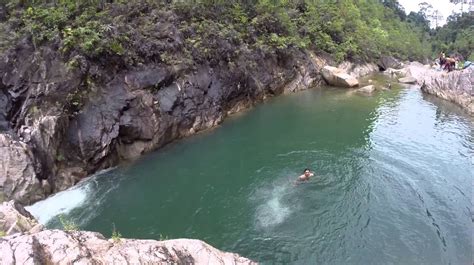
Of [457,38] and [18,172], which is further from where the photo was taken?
[457,38]

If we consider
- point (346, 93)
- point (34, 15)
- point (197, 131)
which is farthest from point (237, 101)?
point (34, 15)

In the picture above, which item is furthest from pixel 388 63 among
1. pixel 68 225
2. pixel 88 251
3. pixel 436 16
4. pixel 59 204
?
pixel 436 16

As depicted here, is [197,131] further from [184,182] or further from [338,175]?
[338,175]

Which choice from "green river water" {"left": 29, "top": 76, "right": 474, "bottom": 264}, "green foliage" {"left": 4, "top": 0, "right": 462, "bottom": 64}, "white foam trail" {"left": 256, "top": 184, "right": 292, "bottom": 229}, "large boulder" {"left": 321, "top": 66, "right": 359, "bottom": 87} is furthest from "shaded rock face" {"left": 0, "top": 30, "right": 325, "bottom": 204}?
"large boulder" {"left": 321, "top": 66, "right": 359, "bottom": 87}

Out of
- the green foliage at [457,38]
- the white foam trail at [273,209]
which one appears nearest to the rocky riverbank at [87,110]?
the white foam trail at [273,209]

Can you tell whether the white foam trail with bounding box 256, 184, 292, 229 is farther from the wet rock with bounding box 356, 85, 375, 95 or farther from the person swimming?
the wet rock with bounding box 356, 85, 375, 95

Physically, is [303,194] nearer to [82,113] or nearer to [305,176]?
[305,176]

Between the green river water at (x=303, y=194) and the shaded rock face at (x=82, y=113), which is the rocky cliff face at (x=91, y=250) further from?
the shaded rock face at (x=82, y=113)
